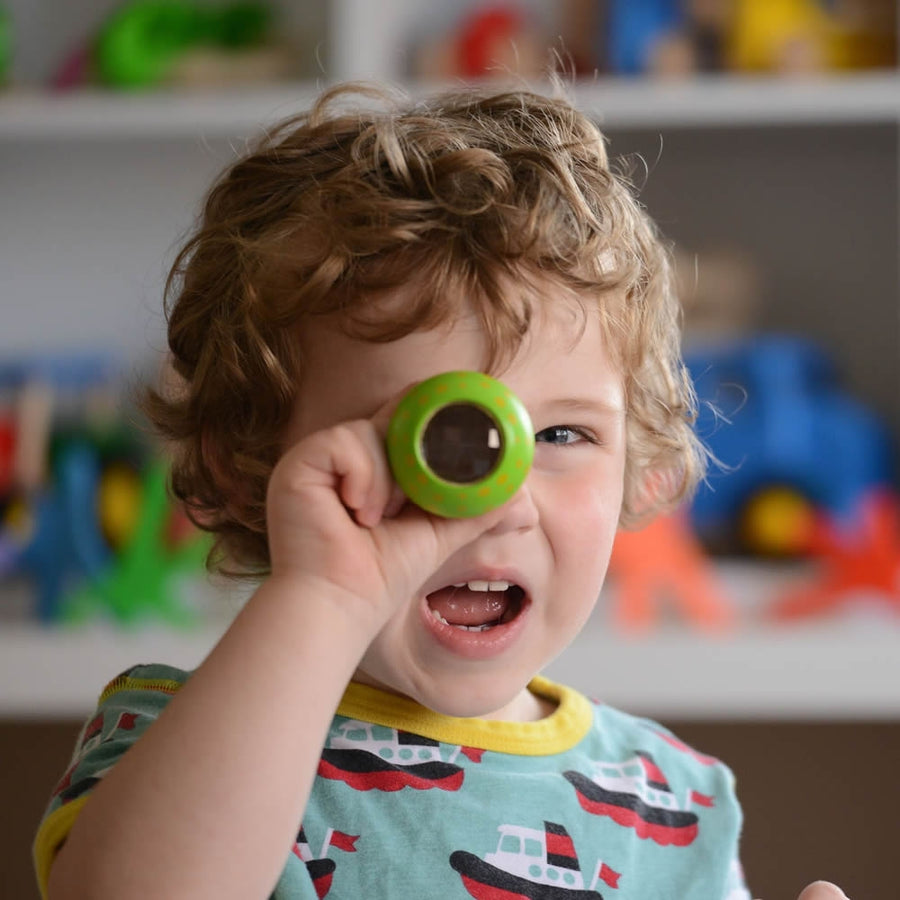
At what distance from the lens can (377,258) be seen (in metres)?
Answer: 0.63

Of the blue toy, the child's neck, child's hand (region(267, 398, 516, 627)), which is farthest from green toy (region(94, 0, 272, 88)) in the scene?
child's hand (region(267, 398, 516, 627))

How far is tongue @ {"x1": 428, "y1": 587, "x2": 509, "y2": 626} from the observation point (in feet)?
2.08

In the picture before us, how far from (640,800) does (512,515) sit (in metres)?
0.23

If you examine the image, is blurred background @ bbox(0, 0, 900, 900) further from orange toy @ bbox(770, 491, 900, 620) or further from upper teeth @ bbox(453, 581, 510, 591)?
upper teeth @ bbox(453, 581, 510, 591)

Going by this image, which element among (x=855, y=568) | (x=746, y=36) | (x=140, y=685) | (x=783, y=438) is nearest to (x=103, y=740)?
(x=140, y=685)

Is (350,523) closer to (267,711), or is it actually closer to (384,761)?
(267,711)

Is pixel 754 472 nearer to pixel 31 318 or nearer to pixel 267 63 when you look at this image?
pixel 267 63

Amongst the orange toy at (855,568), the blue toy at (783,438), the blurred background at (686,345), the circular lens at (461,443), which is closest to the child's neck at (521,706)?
the circular lens at (461,443)

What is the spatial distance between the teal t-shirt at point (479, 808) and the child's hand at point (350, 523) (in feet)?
0.49

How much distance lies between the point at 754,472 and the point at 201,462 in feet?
4.21

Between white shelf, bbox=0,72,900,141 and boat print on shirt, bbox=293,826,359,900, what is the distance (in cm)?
119

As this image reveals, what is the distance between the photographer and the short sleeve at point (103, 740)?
56 cm

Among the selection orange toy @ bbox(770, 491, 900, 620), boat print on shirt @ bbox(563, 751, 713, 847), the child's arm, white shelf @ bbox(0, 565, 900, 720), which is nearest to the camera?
the child's arm

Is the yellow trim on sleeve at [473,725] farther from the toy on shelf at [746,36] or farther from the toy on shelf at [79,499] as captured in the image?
the toy on shelf at [746,36]
